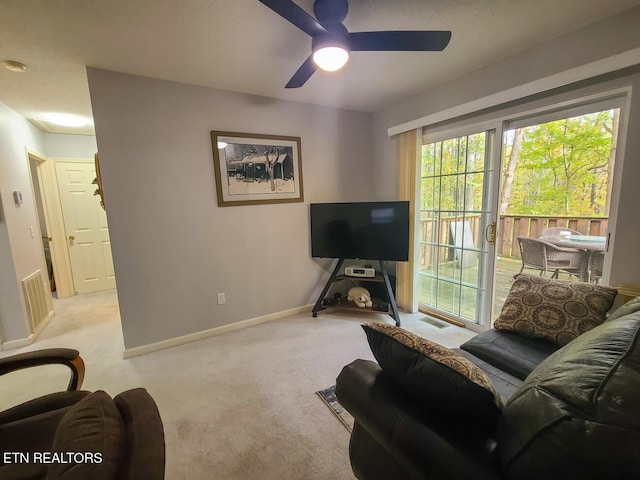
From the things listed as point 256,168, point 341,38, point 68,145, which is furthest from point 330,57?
point 68,145

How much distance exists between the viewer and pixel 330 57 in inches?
63.2

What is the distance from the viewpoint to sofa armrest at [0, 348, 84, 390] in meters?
1.23

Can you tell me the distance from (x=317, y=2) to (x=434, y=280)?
286 cm

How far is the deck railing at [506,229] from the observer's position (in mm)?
2892

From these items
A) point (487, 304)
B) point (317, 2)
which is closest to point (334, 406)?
point (487, 304)

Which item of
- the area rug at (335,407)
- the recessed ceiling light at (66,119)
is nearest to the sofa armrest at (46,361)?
the area rug at (335,407)

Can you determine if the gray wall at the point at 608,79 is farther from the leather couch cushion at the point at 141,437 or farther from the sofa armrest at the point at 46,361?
the sofa armrest at the point at 46,361

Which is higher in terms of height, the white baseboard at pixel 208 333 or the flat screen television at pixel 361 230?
the flat screen television at pixel 361 230

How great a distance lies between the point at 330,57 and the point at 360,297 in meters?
2.47

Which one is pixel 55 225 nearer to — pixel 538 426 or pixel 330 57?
pixel 330 57

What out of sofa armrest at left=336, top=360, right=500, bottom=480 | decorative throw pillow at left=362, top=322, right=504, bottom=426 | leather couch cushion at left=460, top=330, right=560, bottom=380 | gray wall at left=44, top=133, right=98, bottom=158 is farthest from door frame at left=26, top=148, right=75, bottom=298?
leather couch cushion at left=460, top=330, right=560, bottom=380

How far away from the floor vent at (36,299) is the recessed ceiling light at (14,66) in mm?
1978

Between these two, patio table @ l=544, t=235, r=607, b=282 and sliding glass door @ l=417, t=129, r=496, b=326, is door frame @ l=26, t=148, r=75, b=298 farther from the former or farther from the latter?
patio table @ l=544, t=235, r=607, b=282

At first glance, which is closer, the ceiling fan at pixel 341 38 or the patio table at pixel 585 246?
the ceiling fan at pixel 341 38
